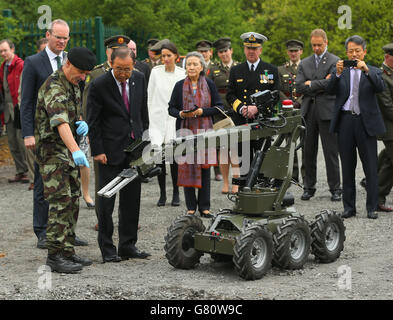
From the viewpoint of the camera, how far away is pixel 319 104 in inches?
411

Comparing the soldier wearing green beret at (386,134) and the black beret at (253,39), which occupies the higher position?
the black beret at (253,39)

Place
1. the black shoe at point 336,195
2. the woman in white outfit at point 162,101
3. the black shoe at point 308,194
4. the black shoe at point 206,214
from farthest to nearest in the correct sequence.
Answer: the black shoe at point 308,194, the black shoe at point 336,195, the woman in white outfit at point 162,101, the black shoe at point 206,214

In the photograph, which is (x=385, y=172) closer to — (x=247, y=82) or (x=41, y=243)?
(x=247, y=82)

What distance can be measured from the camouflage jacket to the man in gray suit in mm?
4563

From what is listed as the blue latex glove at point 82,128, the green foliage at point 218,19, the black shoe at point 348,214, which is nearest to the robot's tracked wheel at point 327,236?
the black shoe at point 348,214

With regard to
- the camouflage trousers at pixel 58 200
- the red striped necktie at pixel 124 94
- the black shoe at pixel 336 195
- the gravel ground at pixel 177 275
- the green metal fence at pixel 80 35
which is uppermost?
the green metal fence at pixel 80 35

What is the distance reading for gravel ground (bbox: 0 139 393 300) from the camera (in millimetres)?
5930

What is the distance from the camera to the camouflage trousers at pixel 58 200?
260 inches

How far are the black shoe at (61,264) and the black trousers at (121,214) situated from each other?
0.51 metres

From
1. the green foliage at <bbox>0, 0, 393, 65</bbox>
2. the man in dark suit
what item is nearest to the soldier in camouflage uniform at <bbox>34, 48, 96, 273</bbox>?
the man in dark suit

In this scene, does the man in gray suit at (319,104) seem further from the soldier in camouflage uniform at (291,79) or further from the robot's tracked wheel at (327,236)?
the robot's tracked wheel at (327,236)

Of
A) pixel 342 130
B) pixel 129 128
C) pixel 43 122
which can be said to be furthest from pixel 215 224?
pixel 342 130

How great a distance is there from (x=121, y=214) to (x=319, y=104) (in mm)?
4197

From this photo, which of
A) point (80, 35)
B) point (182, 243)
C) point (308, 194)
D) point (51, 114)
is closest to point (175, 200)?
point (308, 194)
